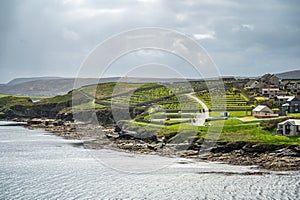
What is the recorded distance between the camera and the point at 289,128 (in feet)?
190

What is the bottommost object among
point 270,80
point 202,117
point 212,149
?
point 212,149

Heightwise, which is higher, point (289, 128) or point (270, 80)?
point (270, 80)

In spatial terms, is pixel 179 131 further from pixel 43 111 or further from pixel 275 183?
pixel 43 111

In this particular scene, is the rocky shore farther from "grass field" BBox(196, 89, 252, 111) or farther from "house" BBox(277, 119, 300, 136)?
"grass field" BBox(196, 89, 252, 111)

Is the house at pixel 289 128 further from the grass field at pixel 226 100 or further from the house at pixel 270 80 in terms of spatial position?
the house at pixel 270 80

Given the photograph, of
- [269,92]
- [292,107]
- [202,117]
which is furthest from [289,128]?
[269,92]

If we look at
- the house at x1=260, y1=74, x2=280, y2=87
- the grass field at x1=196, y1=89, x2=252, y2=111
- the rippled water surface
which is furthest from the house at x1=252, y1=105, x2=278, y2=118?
the house at x1=260, y1=74, x2=280, y2=87

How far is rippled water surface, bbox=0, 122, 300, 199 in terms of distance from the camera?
118ft

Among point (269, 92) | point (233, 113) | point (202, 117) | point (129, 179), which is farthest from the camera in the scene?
point (269, 92)

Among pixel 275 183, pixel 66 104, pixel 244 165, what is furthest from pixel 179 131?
pixel 66 104

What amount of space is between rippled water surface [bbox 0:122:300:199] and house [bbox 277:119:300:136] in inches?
535

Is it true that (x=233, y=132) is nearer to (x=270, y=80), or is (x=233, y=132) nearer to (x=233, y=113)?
(x=233, y=113)

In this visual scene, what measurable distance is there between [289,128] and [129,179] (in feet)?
90.8

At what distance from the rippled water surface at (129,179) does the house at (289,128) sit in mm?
13601
